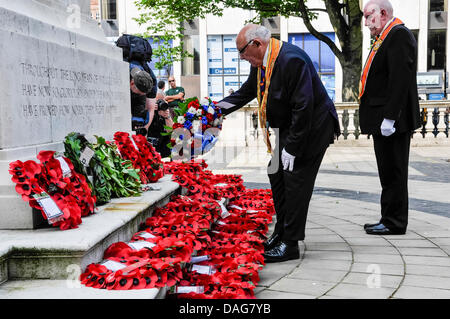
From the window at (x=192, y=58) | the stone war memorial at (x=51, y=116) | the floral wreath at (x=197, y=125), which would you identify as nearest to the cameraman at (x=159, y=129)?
the floral wreath at (x=197, y=125)

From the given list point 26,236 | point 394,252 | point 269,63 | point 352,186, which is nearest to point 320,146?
point 269,63

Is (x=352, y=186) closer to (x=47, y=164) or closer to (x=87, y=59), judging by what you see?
(x=87, y=59)

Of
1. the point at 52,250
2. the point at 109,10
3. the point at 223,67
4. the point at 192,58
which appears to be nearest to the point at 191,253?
the point at 52,250

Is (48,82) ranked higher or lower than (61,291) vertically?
higher

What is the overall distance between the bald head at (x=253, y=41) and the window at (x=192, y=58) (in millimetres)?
35048

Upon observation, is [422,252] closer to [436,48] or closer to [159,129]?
[159,129]

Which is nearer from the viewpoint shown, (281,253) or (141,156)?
(281,253)

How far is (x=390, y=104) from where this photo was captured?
497cm

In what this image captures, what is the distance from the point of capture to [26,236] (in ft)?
11.0

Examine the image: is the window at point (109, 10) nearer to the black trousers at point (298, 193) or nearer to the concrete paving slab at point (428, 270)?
the black trousers at point (298, 193)

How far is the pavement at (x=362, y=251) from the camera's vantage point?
11.8ft

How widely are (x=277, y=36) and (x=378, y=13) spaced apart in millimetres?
32989

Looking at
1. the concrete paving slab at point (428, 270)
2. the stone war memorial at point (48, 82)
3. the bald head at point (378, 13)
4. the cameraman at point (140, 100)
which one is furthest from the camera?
the cameraman at point (140, 100)

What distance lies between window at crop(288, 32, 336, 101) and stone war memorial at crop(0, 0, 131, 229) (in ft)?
107
